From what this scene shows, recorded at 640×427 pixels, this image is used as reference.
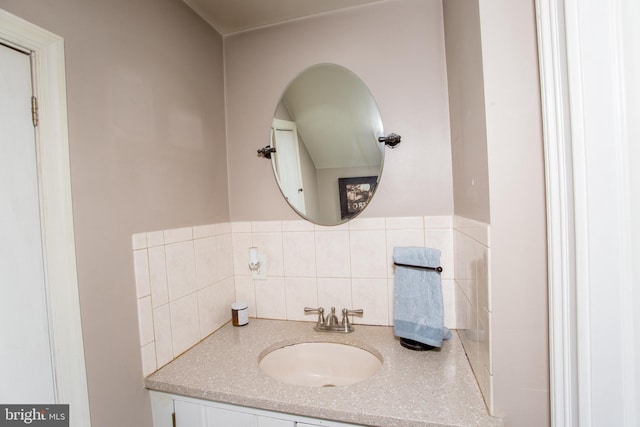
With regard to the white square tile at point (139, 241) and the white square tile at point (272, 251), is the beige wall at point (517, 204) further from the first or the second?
the white square tile at point (139, 241)

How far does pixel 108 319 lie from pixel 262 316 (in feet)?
2.34

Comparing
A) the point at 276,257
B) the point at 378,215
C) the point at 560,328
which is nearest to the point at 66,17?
the point at 276,257

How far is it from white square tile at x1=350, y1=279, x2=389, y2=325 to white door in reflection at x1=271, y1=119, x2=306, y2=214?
1.48ft

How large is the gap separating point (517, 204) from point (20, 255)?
1205 millimetres

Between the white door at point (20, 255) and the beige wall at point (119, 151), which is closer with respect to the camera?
the white door at point (20, 255)

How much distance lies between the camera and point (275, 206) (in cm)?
140

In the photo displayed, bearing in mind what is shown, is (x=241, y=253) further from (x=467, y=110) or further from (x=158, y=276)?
(x=467, y=110)

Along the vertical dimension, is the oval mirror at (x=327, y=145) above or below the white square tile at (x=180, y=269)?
above

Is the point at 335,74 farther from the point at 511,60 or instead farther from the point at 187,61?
the point at 511,60

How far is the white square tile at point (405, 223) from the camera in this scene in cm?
122

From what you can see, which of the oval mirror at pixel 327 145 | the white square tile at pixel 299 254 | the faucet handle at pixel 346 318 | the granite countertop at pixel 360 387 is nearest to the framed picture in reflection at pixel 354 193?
the oval mirror at pixel 327 145

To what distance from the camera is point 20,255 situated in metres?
0.67

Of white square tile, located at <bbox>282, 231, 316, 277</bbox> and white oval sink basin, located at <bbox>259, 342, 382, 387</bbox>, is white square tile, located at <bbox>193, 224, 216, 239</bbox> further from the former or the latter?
white oval sink basin, located at <bbox>259, 342, 382, 387</bbox>

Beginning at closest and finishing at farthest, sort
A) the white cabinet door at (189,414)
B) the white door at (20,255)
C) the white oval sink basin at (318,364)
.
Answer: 1. the white door at (20,255)
2. the white cabinet door at (189,414)
3. the white oval sink basin at (318,364)
